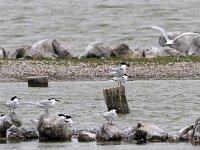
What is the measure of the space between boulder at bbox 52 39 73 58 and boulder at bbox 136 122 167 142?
55.3 ft

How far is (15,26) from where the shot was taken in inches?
2074

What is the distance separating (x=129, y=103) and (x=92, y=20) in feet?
98.5

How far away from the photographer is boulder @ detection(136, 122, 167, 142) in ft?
67.4

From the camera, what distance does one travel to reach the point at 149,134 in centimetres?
2053

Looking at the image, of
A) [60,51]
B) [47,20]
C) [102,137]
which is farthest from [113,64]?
[47,20]

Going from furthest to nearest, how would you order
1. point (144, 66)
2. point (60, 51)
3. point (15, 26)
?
point (15, 26)
point (60, 51)
point (144, 66)

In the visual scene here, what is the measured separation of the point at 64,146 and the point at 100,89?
378 inches

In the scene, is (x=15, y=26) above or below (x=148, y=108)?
above

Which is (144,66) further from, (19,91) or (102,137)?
(102,137)

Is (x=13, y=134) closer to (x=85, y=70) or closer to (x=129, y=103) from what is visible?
(x=129, y=103)

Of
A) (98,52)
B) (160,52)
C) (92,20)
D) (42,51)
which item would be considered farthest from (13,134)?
(92,20)

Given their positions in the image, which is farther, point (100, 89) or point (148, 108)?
point (100, 89)

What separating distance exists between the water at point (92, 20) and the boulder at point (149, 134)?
21.0 metres

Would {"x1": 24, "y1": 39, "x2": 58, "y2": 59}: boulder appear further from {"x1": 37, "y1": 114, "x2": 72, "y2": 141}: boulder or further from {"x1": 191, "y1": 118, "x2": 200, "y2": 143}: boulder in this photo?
{"x1": 191, "y1": 118, "x2": 200, "y2": 143}: boulder
